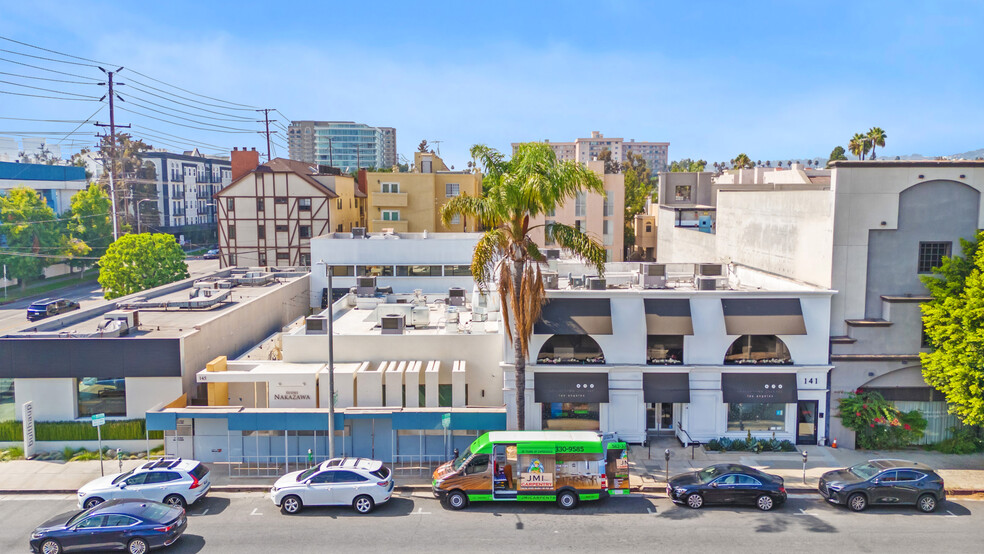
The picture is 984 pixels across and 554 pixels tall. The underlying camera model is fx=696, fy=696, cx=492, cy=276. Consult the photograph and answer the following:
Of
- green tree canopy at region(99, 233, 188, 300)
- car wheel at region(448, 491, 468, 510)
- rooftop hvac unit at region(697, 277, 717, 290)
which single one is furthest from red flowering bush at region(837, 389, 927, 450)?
green tree canopy at region(99, 233, 188, 300)

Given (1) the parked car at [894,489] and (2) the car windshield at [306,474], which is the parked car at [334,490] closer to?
(2) the car windshield at [306,474]

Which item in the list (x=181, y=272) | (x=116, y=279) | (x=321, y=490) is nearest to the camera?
(x=321, y=490)

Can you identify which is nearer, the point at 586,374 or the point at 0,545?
the point at 0,545

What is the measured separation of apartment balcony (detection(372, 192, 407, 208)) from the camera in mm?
68750

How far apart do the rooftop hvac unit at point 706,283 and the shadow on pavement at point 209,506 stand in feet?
64.8

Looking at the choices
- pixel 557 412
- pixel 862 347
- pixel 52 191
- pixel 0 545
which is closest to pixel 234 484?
pixel 0 545

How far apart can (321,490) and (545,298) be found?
1024 cm

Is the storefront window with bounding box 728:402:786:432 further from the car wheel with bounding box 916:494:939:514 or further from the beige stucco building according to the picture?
the beige stucco building

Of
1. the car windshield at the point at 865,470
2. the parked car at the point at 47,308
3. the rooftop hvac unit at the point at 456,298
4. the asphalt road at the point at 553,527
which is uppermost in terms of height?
the rooftop hvac unit at the point at 456,298

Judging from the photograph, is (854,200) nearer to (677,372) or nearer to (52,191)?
(677,372)

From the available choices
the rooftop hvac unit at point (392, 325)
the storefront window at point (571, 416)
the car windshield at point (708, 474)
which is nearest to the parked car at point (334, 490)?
the storefront window at point (571, 416)

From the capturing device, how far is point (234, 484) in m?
24.3

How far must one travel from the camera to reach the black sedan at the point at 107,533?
1872 cm

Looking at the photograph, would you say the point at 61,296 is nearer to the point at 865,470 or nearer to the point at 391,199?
the point at 391,199
